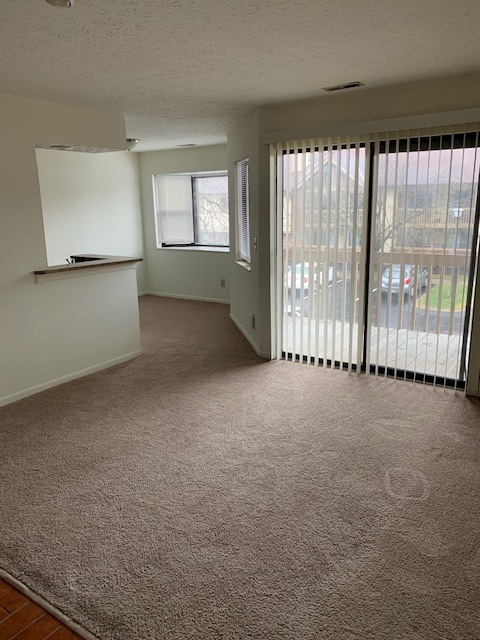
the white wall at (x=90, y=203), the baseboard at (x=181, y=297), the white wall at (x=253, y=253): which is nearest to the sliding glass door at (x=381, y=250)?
the white wall at (x=253, y=253)

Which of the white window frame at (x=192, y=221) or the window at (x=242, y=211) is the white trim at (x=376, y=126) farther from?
the white window frame at (x=192, y=221)

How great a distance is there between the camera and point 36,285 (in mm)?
3764

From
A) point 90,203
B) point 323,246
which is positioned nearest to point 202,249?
point 90,203

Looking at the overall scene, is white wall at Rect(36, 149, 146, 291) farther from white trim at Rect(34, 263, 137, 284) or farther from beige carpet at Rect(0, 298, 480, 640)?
beige carpet at Rect(0, 298, 480, 640)

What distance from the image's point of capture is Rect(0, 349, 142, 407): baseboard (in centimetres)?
369

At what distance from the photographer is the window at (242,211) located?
16.7 feet

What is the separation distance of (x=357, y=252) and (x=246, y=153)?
64.0 inches

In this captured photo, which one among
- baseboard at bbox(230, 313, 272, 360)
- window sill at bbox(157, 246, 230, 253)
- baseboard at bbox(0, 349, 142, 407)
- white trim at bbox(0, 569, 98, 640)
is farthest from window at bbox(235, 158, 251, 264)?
white trim at bbox(0, 569, 98, 640)

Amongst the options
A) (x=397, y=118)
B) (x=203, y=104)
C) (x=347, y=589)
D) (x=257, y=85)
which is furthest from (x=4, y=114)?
(x=347, y=589)

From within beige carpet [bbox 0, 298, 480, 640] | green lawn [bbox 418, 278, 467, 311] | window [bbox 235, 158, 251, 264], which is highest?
window [bbox 235, 158, 251, 264]

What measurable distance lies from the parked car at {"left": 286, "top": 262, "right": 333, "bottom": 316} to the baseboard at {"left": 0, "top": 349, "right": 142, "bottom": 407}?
168 centimetres

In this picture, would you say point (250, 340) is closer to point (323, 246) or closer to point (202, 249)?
point (323, 246)

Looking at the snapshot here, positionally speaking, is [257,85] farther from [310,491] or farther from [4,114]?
[310,491]

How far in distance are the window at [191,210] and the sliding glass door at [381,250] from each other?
294cm
